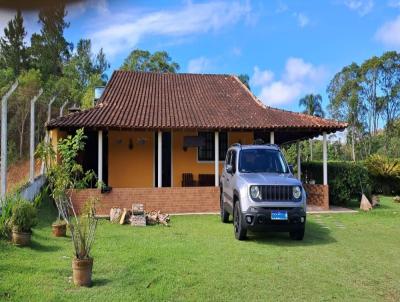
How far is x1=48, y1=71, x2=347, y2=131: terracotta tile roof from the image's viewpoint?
599 inches

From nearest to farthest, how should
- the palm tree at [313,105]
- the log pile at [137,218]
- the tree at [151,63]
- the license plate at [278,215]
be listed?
the license plate at [278,215], the log pile at [137,218], the tree at [151,63], the palm tree at [313,105]

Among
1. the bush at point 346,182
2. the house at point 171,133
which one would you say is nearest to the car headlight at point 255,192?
the house at point 171,133

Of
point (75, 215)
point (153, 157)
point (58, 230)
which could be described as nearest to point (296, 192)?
point (75, 215)

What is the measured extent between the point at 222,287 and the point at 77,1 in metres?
5.25

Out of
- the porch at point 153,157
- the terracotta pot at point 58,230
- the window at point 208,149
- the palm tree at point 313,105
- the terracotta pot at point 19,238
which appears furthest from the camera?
the palm tree at point 313,105

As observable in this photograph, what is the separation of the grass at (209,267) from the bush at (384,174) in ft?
34.5

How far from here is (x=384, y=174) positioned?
2095 centimetres

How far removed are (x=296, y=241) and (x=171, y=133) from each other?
9208mm

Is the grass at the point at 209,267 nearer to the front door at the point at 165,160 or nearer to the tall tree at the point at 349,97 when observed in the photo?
the front door at the point at 165,160

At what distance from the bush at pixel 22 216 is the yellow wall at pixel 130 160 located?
898 centimetres

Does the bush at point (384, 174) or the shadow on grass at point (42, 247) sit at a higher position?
the bush at point (384, 174)

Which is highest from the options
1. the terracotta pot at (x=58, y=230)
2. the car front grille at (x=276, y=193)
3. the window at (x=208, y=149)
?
the window at (x=208, y=149)

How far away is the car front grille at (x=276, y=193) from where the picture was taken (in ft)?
31.4

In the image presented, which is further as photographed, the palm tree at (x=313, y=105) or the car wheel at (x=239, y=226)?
the palm tree at (x=313, y=105)
